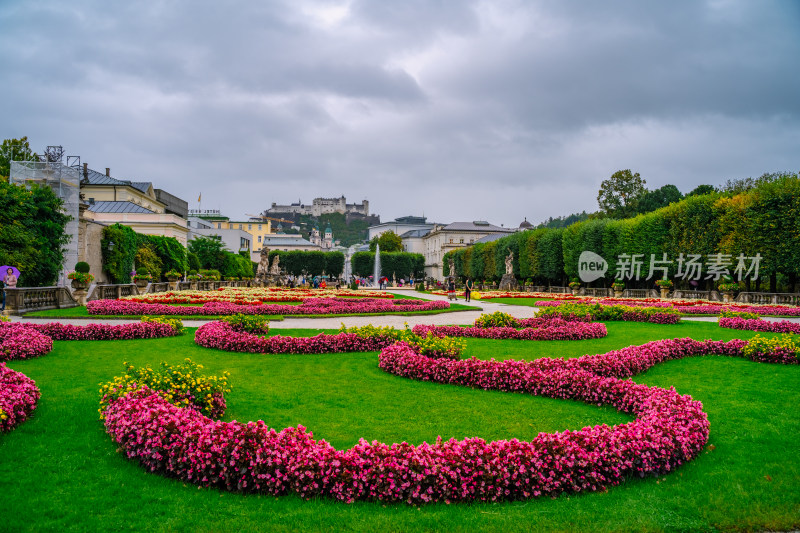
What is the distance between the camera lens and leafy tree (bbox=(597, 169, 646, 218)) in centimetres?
6650

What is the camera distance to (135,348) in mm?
11594

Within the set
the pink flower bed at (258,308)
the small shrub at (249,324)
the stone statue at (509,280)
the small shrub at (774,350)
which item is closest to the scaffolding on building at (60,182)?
the pink flower bed at (258,308)

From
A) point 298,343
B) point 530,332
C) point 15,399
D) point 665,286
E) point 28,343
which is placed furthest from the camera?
point 665,286

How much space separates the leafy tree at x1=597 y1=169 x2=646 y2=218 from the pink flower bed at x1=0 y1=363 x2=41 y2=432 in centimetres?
6802

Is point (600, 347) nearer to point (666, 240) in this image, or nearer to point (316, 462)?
point (316, 462)

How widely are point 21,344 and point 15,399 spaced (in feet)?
16.6

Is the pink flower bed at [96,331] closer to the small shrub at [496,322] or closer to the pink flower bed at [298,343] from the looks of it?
the pink flower bed at [298,343]

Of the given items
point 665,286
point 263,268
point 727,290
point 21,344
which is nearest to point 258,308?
point 21,344

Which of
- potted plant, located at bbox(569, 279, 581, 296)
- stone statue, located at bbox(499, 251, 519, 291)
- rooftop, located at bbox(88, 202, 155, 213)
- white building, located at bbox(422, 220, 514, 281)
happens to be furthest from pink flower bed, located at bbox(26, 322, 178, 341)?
white building, located at bbox(422, 220, 514, 281)

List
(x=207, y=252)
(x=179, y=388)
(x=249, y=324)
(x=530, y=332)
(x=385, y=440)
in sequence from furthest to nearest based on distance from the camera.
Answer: (x=207, y=252) < (x=530, y=332) < (x=249, y=324) < (x=179, y=388) < (x=385, y=440)

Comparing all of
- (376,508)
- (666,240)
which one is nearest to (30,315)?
(376,508)

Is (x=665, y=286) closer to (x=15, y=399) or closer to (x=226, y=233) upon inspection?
(x=15, y=399)

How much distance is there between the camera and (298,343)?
37.5 ft

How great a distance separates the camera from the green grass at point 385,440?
3.97 m
